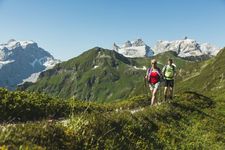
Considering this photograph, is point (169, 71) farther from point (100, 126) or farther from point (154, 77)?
point (100, 126)

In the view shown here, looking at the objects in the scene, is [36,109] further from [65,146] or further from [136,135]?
[65,146]

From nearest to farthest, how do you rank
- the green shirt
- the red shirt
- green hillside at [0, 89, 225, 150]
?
green hillside at [0, 89, 225, 150] → the red shirt → the green shirt

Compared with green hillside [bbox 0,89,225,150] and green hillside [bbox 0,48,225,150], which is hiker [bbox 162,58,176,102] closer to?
green hillside [bbox 0,89,225,150]

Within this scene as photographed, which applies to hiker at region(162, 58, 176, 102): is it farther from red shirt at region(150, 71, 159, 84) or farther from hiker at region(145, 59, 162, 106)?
red shirt at region(150, 71, 159, 84)

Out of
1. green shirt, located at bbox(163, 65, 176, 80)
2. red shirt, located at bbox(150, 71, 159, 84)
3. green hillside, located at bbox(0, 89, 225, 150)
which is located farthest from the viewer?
green shirt, located at bbox(163, 65, 176, 80)

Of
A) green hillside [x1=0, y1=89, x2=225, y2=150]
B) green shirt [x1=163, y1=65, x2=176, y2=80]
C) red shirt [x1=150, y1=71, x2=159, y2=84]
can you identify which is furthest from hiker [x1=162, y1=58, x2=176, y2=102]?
red shirt [x1=150, y1=71, x2=159, y2=84]

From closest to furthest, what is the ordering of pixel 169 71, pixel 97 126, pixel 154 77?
pixel 97 126
pixel 154 77
pixel 169 71

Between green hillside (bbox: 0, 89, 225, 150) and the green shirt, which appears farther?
the green shirt

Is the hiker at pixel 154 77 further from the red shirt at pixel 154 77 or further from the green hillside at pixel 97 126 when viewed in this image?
the green hillside at pixel 97 126

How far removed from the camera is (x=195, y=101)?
129 ft

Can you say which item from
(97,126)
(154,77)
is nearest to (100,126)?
(97,126)

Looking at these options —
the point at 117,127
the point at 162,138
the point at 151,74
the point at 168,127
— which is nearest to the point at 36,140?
the point at 117,127

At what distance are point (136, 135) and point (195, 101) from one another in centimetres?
2394

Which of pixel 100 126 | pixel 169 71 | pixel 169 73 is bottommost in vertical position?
pixel 169 73
